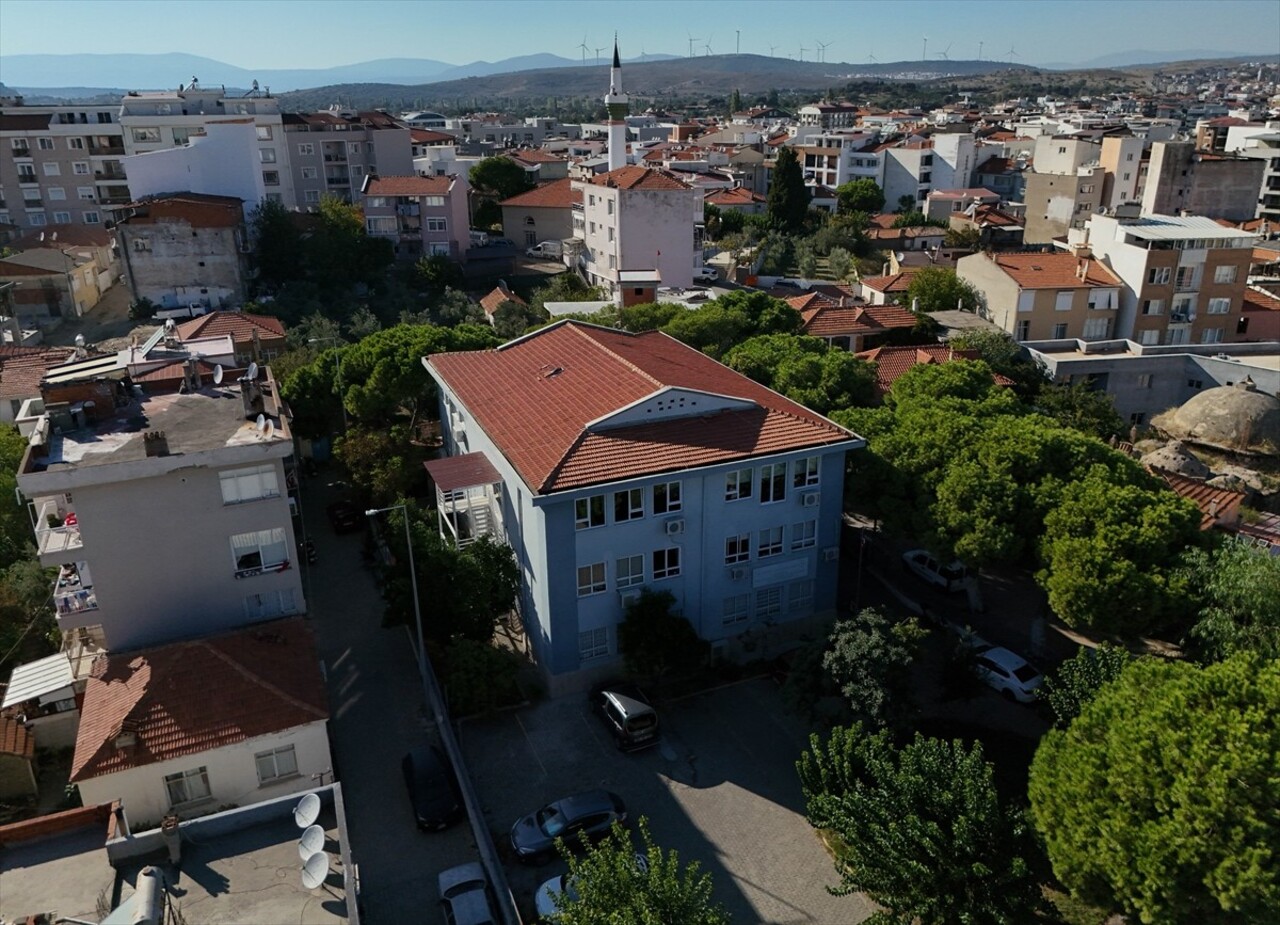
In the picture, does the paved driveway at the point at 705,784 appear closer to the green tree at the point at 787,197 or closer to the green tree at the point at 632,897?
the green tree at the point at 632,897

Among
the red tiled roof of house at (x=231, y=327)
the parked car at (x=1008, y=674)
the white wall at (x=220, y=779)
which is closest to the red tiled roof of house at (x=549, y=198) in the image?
the red tiled roof of house at (x=231, y=327)

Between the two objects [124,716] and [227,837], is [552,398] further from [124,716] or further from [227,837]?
[227,837]

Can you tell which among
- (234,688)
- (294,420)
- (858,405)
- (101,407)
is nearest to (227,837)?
(234,688)

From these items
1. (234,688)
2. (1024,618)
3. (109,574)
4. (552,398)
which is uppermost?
(552,398)

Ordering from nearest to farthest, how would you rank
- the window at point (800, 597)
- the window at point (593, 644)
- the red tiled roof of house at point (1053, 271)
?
the window at point (593, 644) < the window at point (800, 597) < the red tiled roof of house at point (1053, 271)

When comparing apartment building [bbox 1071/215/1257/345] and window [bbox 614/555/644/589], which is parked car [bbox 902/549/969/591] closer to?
window [bbox 614/555/644/589]
